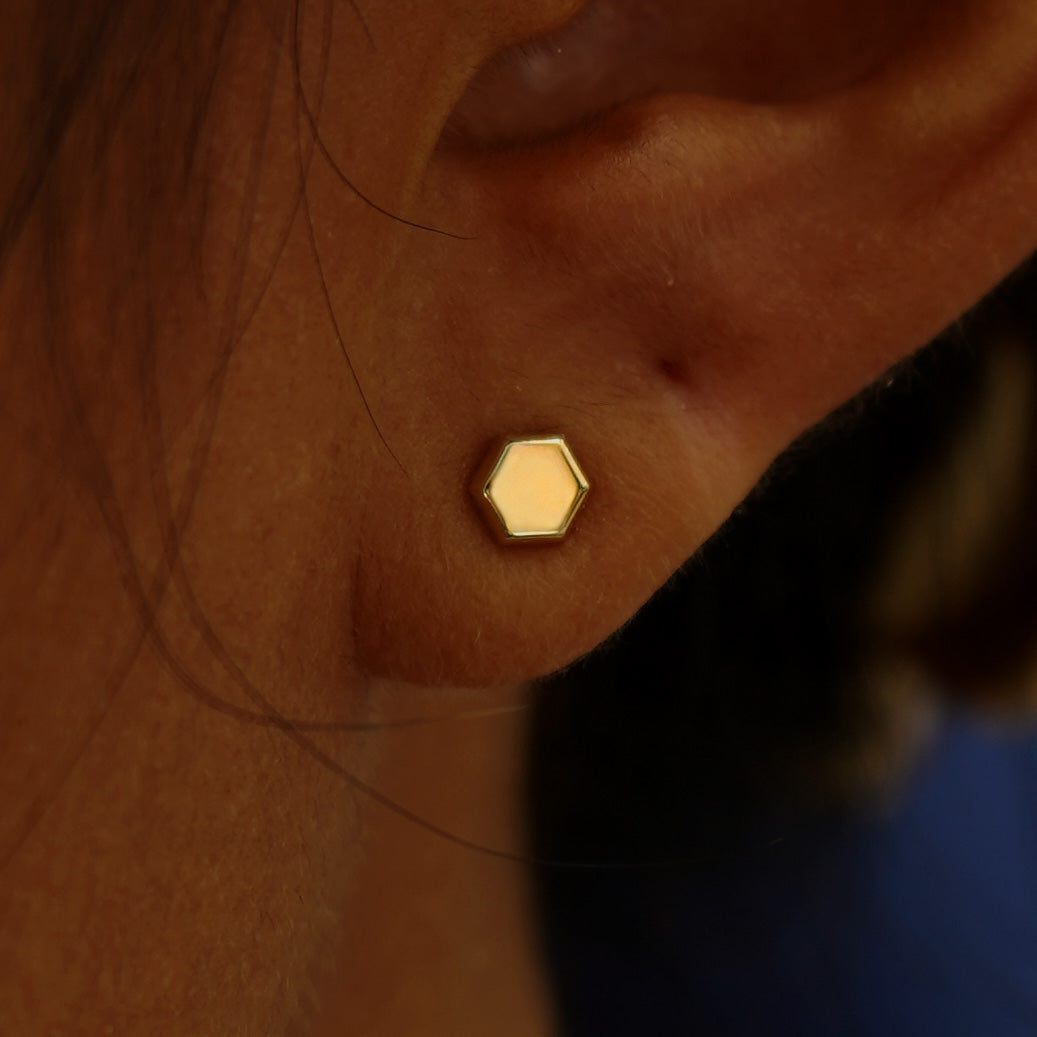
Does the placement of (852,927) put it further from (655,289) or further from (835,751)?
(655,289)

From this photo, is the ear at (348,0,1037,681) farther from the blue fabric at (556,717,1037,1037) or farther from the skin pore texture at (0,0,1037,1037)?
Answer: the blue fabric at (556,717,1037,1037)

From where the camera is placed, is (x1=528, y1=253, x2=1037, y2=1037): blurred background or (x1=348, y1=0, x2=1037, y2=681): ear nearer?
(x1=348, y1=0, x2=1037, y2=681): ear

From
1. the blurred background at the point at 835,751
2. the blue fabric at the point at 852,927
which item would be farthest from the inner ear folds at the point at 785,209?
the blue fabric at the point at 852,927

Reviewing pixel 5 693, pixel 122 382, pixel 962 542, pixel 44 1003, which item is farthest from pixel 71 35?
pixel 962 542

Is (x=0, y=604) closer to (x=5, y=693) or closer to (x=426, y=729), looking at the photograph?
(x=5, y=693)

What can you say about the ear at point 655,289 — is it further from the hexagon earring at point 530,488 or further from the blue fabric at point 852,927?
the blue fabric at point 852,927

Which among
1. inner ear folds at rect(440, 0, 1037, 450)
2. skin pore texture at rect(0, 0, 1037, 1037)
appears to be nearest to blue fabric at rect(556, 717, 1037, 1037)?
skin pore texture at rect(0, 0, 1037, 1037)

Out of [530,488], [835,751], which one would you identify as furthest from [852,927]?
[530,488]
